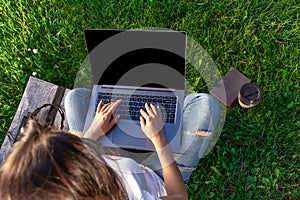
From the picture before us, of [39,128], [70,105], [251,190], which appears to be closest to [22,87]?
[70,105]

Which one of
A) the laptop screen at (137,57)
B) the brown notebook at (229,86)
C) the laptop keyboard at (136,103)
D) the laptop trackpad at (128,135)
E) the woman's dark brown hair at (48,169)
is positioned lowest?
the woman's dark brown hair at (48,169)

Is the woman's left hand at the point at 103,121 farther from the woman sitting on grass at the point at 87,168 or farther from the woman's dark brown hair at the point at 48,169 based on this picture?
the woman's dark brown hair at the point at 48,169

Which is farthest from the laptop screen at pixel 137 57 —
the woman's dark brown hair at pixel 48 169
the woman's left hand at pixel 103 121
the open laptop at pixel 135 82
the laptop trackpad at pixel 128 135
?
the woman's dark brown hair at pixel 48 169

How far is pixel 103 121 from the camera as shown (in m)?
2.19

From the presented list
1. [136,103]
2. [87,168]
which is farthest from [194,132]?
[87,168]

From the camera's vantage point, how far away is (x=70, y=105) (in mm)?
2295

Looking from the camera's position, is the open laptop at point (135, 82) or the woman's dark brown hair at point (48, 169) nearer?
the woman's dark brown hair at point (48, 169)

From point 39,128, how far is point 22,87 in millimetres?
1645

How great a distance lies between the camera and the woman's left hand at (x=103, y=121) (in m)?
2.17

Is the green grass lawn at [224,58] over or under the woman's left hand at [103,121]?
over

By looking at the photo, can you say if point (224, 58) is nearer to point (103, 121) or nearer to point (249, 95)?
point (249, 95)

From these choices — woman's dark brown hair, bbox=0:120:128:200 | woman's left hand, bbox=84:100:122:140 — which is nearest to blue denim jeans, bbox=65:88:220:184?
woman's left hand, bbox=84:100:122:140

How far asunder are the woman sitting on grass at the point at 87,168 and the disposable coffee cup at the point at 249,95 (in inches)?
16.4

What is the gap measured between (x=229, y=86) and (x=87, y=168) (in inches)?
59.4
